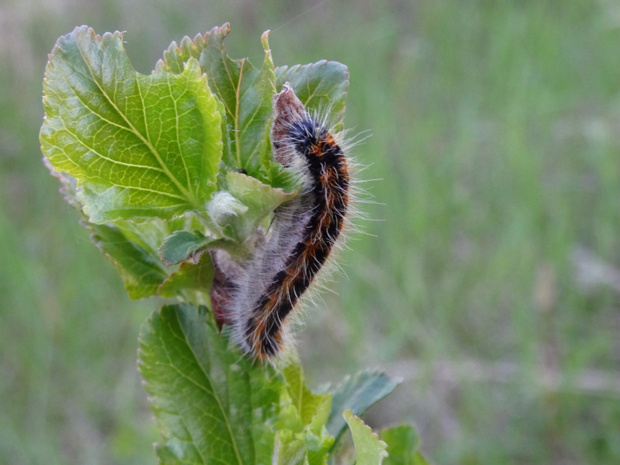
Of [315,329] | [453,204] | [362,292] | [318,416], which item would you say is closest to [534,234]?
[453,204]

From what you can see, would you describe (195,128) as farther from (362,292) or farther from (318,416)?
(362,292)

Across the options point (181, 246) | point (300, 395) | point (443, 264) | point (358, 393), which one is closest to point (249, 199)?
point (181, 246)

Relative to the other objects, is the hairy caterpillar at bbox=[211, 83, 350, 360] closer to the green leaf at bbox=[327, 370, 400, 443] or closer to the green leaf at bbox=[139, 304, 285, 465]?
the green leaf at bbox=[139, 304, 285, 465]

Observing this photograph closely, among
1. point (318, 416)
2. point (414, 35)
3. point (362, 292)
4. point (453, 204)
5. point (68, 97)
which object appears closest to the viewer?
point (68, 97)

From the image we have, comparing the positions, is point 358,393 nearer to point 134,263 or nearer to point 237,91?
point 134,263

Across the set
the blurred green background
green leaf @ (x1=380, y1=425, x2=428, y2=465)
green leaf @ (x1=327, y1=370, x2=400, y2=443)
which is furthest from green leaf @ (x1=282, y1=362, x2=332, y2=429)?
the blurred green background
